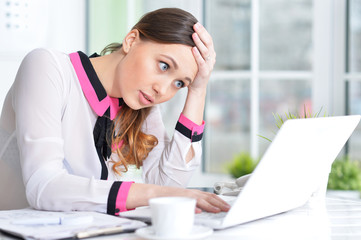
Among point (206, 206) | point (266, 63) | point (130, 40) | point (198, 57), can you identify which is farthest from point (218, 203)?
point (266, 63)

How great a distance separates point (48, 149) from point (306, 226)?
592mm

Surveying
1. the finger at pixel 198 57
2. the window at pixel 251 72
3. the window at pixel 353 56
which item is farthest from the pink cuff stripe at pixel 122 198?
the window at pixel 353 56

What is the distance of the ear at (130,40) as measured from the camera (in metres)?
1.44

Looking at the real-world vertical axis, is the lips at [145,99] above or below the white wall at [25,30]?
below

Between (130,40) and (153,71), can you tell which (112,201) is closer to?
(153,71)

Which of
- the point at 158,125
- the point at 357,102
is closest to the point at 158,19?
the point at 158,125

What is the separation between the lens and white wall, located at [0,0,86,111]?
10.7 feet

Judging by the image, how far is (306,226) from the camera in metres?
1.00

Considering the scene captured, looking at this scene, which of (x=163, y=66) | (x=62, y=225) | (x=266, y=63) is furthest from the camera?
(x=266, y=63)

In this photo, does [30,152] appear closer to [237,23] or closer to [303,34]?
[237,23]

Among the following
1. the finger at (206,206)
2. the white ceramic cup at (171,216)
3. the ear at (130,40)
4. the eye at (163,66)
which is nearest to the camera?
the white ceramic cup at (171,216)

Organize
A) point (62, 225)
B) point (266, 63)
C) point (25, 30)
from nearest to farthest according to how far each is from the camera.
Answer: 1. point (62, 225)
2. point (25, 30)
3. point (266, 63)

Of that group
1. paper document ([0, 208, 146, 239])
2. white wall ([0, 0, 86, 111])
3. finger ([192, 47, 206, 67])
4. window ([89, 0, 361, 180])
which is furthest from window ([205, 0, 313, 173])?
paper document ([0, 208, 146, 239])

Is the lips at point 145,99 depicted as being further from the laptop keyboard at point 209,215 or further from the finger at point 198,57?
the laptop keyboard at point 209,215
